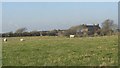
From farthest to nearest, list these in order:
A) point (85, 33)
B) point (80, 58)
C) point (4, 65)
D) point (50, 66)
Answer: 1. point (85, 33)
2. point (80, 58)
3. point (4, 65)
4. point (50, 66)

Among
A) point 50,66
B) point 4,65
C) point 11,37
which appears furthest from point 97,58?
point 11,37

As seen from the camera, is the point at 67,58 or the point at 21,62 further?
the point at 67,58

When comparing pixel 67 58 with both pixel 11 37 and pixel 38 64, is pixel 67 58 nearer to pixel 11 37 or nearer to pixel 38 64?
pixel 38 64

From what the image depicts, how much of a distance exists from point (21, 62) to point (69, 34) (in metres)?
20.2

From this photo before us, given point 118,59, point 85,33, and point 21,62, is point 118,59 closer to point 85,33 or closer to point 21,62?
point 21,62

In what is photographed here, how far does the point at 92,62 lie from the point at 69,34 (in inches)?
804

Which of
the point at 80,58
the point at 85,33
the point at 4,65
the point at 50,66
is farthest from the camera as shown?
the point at 85,33

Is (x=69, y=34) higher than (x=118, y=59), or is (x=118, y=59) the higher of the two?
(x=118, y=59)

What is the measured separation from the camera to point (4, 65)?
11.5 m

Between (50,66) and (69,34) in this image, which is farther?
(69,34)

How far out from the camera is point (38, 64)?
37.0ft

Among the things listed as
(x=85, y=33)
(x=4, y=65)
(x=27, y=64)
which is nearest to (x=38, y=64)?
(x=27, y=64)

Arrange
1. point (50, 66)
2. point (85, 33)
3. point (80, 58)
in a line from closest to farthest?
1. point (50, 66)
2. point (80, 58)
3. point (85, 33)

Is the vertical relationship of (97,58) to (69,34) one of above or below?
above
